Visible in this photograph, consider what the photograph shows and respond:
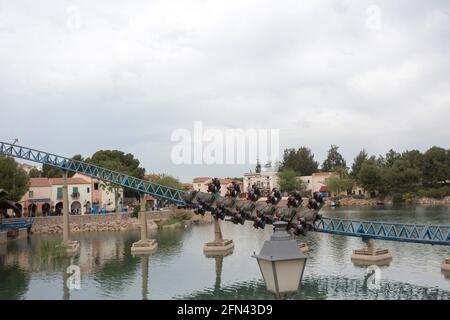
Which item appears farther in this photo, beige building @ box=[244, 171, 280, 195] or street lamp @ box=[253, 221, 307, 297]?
beige building @ box=[244, 171, 280, 195]

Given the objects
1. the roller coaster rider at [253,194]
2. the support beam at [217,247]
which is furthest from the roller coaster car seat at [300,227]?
the support beam at [217,247]

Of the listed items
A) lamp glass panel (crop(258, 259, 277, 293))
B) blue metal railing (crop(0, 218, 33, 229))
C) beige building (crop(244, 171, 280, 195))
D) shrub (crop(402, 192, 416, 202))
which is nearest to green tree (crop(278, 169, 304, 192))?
beige building (crop(244, 171, 280, 195))

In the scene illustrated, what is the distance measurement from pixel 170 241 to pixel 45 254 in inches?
619

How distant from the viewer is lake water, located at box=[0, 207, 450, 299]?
33156mm

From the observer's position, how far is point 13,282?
39906mm

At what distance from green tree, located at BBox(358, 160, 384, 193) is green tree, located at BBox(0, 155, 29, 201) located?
314 ft

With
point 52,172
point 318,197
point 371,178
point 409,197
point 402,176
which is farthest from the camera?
point 371,178

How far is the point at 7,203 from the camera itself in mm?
70625

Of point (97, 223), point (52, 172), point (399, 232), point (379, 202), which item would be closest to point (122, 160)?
point (52, 172)

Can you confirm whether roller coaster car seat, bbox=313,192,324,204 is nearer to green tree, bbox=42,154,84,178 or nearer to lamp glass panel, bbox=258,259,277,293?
lamp glass panel, bbox=258,259,277,293

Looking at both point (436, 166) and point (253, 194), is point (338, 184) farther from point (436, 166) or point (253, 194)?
point (253, 194)

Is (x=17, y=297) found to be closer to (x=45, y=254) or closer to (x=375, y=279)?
(x=45, y=254)

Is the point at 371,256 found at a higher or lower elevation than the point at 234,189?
lower

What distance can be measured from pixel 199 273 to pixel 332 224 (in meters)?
11.6
